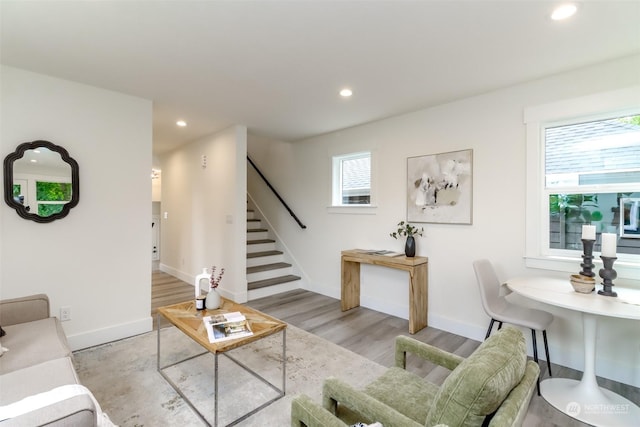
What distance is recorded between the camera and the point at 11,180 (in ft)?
7.91

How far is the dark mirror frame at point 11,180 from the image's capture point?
239cm

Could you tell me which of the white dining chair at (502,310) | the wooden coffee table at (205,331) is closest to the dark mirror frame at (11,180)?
the wooden coffee table at (205,331)

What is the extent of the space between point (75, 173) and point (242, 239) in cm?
199

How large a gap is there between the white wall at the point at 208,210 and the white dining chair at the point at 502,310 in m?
2.97

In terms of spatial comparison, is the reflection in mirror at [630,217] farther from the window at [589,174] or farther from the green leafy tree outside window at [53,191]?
the green leafy tree outside window at [53,191]

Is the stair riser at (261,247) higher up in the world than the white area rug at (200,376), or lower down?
higher up

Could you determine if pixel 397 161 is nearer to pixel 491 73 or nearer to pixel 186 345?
pixel 491 73

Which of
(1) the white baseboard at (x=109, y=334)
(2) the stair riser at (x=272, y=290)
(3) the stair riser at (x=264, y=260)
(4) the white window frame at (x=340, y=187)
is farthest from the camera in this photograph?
(3) the stair riser at (x=264, y=260)

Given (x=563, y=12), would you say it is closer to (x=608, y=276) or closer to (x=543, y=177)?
(x=543, y=177)

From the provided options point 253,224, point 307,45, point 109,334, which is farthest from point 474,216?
point 253,224

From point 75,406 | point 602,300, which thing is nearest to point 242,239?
point 75,406

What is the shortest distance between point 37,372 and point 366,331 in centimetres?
264

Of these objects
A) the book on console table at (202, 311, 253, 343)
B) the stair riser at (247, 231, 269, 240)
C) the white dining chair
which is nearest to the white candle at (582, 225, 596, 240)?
the white dining chair

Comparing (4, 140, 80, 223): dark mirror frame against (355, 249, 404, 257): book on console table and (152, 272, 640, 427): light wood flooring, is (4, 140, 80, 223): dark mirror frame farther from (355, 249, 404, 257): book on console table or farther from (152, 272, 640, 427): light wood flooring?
(355, 249, 404, 257): book on console table
